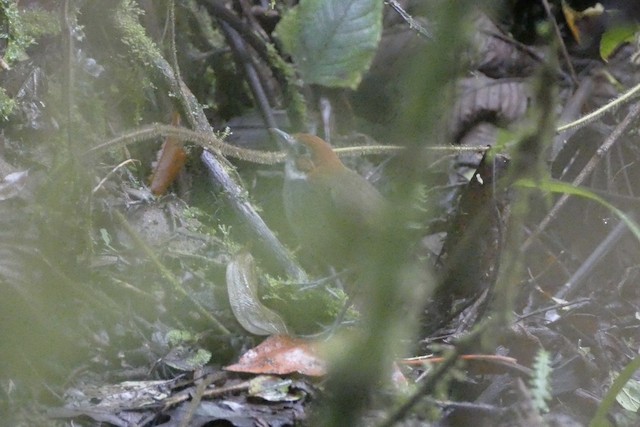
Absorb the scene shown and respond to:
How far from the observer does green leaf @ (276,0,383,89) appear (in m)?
1.99

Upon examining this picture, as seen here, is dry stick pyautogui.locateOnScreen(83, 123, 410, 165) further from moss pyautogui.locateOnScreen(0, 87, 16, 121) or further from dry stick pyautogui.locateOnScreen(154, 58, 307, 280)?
moss pyautogui.locateOnScreen(0, 87, 16, 121)

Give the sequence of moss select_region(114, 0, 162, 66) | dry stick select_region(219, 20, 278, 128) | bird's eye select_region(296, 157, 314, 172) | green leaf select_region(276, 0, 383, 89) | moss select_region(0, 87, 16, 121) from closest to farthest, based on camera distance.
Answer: green leaf select_region(276, 0, 383, 89) → moss select_region(0, 87, 16, 121) → moss select_region(114, 0, 162, 66) → bird's eye select_region(296, 157, 314, 172) → dry stick select_region(219, 20, 278, 128)

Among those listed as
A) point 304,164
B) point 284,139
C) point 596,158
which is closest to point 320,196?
point 304,164

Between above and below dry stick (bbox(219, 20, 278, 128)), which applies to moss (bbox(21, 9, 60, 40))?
above

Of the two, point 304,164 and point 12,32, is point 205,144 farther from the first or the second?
point 12,32

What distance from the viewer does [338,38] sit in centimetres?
199

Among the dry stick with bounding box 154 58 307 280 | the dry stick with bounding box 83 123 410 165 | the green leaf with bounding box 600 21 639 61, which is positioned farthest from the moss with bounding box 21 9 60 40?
the green leaf with bounding box 600 21 639 61

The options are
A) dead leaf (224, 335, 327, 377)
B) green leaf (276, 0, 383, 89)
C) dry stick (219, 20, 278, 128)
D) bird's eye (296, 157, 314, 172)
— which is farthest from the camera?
dry stick (219, 20, 278, 128)

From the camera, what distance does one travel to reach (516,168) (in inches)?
33.2

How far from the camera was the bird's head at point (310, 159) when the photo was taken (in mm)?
2799

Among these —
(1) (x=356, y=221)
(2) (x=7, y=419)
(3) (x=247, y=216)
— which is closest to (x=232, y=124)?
(3) (x=247, y=216)

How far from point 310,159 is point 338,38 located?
86 cm

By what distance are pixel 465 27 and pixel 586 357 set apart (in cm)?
160

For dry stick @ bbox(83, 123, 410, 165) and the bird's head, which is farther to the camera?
the bird's head
